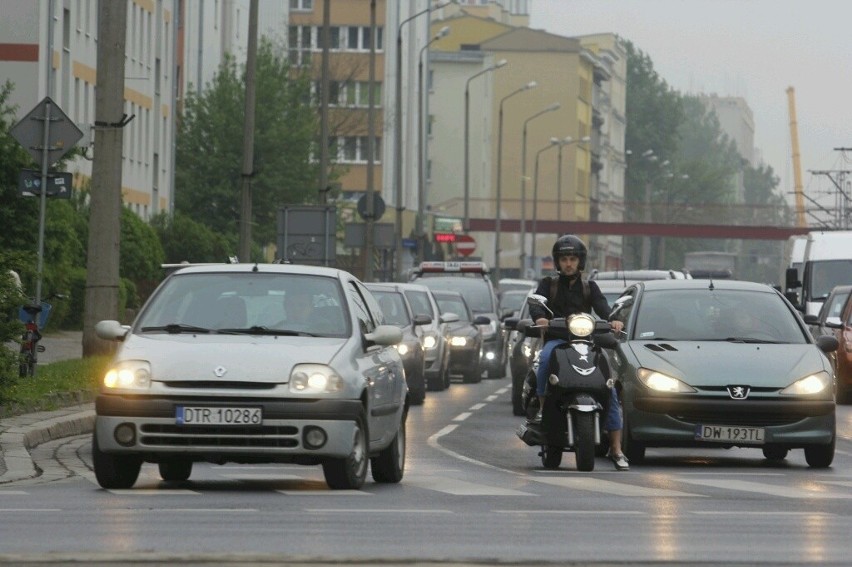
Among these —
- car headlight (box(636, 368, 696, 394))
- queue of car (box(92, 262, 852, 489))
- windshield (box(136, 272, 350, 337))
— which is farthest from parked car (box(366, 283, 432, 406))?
windshield (box(136, 272, 350, 337))

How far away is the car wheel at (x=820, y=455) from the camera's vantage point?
18.8 meters

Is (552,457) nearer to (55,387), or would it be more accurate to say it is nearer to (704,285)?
(704,285)

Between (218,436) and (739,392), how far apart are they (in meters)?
5.33

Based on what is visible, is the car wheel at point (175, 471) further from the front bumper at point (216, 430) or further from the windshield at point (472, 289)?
the windshield at point (472, 289)

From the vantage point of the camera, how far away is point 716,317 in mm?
19719

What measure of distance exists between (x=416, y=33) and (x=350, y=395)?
114 m

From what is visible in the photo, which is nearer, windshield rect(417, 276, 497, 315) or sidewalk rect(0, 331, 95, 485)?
sidewalk rect(0, 331, 95, 485)

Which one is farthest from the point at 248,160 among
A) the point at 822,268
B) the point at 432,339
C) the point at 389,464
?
the point at 389,464

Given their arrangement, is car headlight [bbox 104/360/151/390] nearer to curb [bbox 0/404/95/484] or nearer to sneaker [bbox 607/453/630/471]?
curb [bbox 0/404/95/484]

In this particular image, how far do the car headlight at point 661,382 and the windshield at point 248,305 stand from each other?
3696 mm

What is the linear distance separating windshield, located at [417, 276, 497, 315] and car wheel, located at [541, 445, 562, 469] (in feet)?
86.5

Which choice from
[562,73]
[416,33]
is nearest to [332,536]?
[416,33]

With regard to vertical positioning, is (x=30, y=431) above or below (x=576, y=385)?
below

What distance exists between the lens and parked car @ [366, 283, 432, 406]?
103 feet
